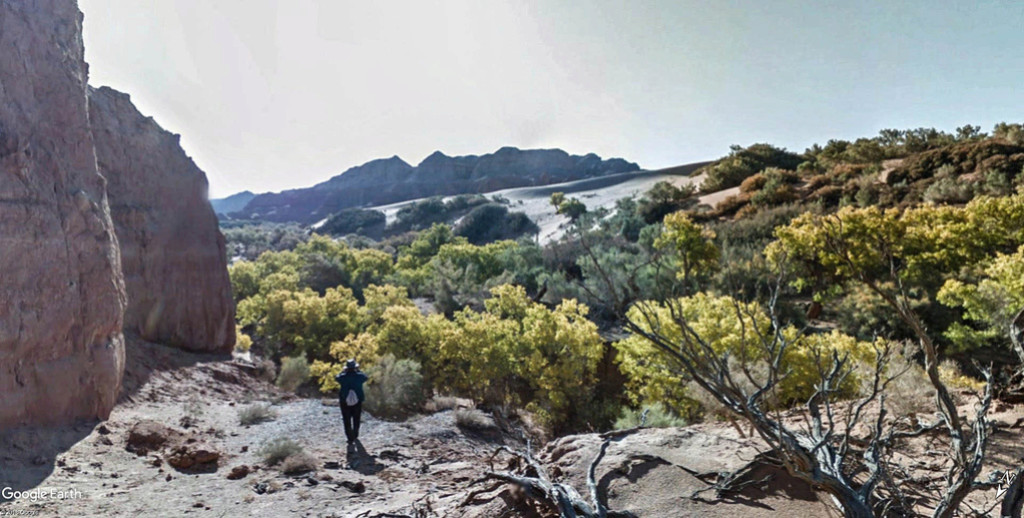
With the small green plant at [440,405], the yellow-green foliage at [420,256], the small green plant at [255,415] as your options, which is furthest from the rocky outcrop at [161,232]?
the yellow-green foliage at [420,256]

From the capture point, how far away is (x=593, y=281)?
2300 cm

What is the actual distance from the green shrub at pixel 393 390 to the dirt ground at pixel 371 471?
96.5 inches

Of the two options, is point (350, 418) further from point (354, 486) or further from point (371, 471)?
point (354, 486)

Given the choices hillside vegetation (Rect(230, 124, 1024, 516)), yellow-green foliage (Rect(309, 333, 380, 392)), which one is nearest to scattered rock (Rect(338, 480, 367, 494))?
hillside vegetation (Rect(230, 124, 1024, 516))

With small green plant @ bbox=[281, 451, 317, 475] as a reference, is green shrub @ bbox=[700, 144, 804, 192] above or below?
above

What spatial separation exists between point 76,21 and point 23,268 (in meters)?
5.08

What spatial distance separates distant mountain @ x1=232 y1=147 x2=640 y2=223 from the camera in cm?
13412

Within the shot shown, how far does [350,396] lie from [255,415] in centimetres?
322

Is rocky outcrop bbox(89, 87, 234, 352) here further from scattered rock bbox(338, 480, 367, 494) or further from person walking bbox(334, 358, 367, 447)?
scattered rock bbox(338, 480, 367, 494)

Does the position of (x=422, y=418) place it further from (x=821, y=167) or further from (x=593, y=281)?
(x=821, y=167)

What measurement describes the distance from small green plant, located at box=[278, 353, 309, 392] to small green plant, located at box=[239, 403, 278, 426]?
5.06 meters

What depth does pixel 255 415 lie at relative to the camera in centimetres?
983

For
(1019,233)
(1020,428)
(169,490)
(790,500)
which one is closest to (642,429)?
(790,500)

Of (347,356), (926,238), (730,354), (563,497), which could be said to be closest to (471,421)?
(730,354)
